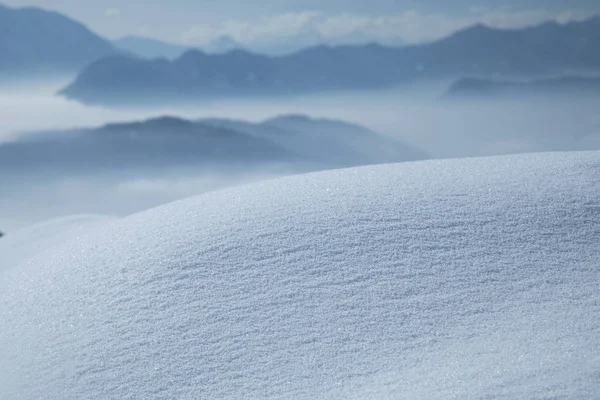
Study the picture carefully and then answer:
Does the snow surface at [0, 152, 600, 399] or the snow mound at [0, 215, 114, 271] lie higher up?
the snow mound at [0, 215, 114, 271]

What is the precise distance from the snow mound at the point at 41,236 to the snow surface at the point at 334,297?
1.26 feet

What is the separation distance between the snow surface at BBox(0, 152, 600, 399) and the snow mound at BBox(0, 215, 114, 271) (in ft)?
1.26

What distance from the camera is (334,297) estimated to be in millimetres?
1811

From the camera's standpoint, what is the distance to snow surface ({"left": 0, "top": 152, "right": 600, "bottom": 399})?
1.60 meters

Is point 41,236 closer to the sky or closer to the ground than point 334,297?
closer to the sky

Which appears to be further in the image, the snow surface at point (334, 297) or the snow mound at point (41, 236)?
the snow mound at point (41, 236)

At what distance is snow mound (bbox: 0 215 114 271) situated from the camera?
8.82 ft

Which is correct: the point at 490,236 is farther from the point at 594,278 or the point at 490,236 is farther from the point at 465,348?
→ the point at 465,348

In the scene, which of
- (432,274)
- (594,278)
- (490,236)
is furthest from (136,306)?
(594,278)

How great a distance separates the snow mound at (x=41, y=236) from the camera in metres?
2.69

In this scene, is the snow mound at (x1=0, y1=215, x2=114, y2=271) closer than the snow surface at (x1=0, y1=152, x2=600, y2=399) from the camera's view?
No

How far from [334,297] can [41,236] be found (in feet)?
5.61

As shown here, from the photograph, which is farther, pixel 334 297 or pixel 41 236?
pixel 41 236

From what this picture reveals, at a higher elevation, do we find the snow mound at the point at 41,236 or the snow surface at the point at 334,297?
the snow mound at the point at 41,236
